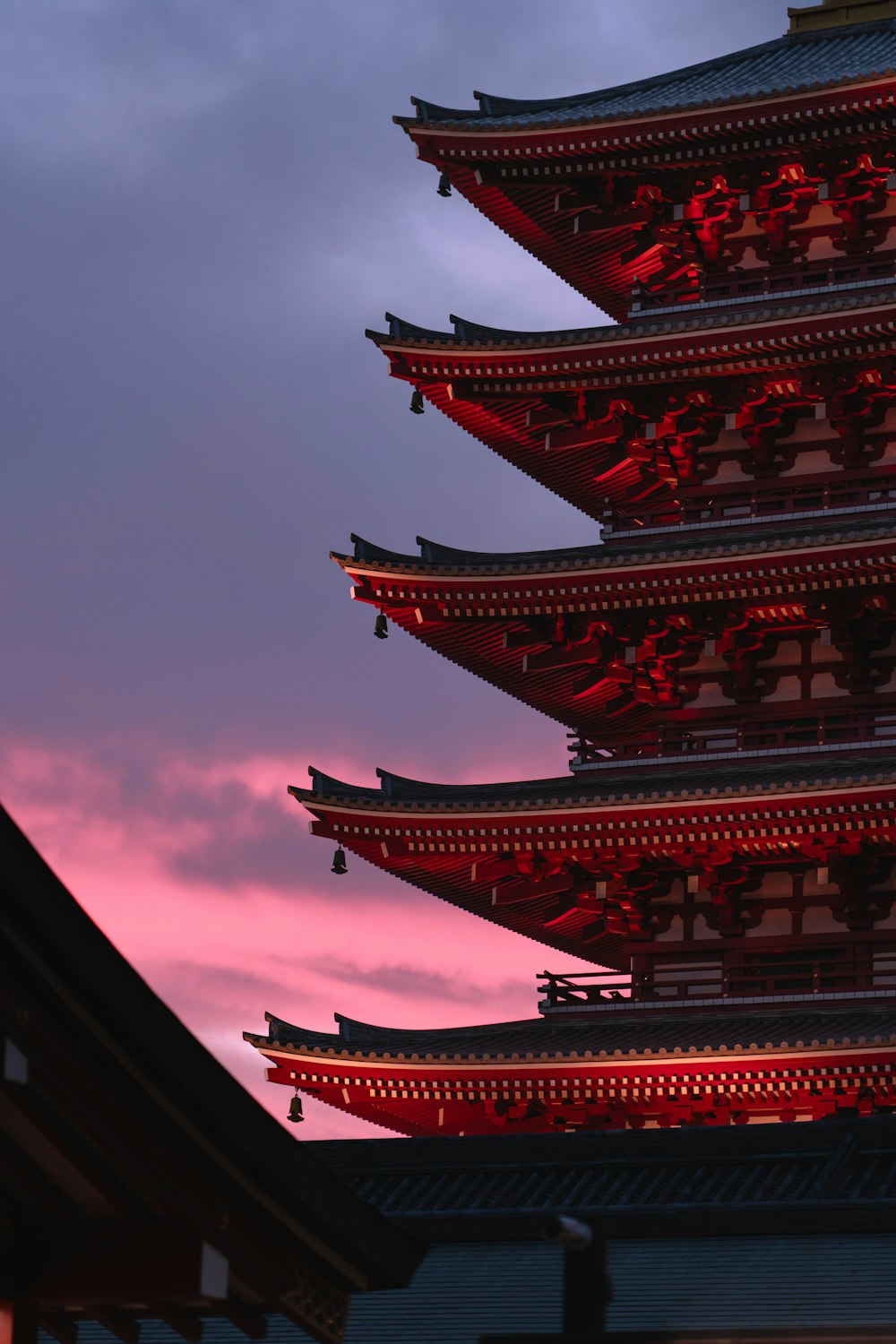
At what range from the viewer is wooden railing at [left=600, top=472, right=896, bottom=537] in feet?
95.2

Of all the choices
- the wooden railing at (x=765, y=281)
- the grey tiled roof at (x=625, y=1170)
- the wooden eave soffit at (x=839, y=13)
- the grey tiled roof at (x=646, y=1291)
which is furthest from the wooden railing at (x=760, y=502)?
the grey tiled roof at (x=646, y=1291)

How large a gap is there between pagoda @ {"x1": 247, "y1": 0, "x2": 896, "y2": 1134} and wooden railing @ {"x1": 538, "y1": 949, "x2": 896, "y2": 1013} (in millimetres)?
44

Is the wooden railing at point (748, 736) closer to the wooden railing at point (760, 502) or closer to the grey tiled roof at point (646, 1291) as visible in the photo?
the wooden railing at point (760, 502)

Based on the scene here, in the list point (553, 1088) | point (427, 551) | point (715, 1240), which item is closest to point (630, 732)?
point (427, 551)

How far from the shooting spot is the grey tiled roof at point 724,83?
30.0m

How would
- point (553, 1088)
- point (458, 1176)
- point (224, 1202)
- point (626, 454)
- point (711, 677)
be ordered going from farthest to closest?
point (626, 454) < point (711, 677) < point (553, 1088) < point (458, 1176) < point (224, 1202)

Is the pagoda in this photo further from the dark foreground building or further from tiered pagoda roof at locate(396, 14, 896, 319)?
the dark foreground building

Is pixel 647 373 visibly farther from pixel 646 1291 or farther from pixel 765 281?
pixel 646 1291

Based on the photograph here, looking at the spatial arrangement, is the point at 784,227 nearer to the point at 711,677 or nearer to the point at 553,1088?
the point at 711,677

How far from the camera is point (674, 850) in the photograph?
27.5 m

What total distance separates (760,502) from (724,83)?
23.9 ft

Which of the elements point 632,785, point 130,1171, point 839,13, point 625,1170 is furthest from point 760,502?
point 130,1171

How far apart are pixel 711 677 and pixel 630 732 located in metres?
1.53

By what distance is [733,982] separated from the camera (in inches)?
1075
